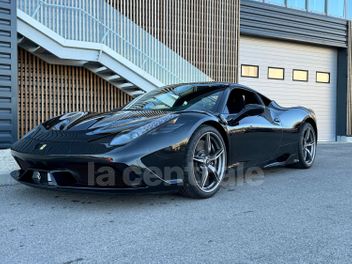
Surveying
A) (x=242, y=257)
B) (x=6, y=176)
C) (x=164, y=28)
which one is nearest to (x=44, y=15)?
(x=164, y=28)

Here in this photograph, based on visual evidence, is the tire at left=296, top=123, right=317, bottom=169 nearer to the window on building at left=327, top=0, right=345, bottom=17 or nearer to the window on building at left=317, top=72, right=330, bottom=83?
the window on building at left=317, top=72, right=330, bottom=83

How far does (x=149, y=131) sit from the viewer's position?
364cm

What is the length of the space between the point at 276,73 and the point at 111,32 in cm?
712

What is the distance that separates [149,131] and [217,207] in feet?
3.21

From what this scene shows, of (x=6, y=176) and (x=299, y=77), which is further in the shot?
(x=299, y=77)

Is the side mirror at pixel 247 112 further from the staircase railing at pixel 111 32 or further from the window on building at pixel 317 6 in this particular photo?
the window on building at pixel 317 6

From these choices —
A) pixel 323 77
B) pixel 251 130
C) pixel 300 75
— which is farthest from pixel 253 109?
pixel 323 77

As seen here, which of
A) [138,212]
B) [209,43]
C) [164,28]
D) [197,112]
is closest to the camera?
[138,212]

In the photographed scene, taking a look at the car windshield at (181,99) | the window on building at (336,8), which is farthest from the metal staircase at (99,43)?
the window on building at (336,8)

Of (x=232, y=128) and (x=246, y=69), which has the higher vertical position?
(x=246, y=69)

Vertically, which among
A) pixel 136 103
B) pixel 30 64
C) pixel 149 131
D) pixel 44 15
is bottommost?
pixel 149 131

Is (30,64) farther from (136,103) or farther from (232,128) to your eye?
(232,128)

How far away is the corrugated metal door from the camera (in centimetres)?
808

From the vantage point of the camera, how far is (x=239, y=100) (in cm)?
509
